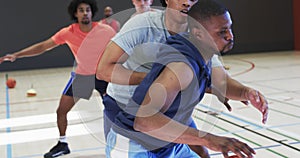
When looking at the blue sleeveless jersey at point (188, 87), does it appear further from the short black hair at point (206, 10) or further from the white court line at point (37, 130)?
the white court line at point (37, 130)

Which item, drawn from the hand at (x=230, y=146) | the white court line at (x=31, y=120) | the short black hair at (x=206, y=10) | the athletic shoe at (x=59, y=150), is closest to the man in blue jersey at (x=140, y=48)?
the short black hair at (x=206, y=10)

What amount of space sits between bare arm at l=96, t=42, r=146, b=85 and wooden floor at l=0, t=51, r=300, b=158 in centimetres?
176

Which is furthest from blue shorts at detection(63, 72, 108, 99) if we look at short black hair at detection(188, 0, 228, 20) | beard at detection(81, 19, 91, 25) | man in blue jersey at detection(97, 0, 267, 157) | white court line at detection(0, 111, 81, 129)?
short black hair at detection(188, 0, 228, 20)

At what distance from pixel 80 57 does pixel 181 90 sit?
268cm

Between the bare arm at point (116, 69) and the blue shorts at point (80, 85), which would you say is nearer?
the bare arm at point (116, 69)

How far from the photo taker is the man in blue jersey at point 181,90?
156 cm

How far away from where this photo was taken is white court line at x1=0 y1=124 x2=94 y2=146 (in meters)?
4.67

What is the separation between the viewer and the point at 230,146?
151 cm

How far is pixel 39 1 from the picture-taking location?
1156cm

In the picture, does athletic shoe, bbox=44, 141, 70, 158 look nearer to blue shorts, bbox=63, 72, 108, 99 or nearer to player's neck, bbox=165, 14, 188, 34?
blue shorts, bbox=63, 72, 108, 99

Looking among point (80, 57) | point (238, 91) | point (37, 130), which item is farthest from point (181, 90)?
point (37, 130)

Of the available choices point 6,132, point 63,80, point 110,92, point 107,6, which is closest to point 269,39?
point 107,6

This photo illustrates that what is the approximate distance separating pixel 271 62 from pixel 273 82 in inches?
125

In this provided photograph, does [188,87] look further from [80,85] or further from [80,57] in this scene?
[80,57]
